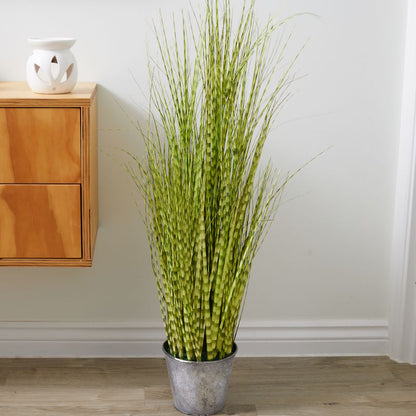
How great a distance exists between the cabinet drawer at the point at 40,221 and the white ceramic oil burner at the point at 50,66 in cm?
27

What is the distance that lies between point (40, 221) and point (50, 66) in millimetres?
420

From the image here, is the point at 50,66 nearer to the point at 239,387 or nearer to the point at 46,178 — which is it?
the point at 46,178

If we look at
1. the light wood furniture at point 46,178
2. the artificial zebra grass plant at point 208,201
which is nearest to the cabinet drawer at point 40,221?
the light wood furniture at point 46,178

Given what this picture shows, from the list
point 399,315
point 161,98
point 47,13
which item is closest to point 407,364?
point 399,315

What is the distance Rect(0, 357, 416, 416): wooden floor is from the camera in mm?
2254

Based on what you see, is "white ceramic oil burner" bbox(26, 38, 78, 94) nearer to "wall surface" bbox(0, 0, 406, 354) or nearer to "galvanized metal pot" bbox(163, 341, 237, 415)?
"wall surface" bbox(0, 0, 406, 354)

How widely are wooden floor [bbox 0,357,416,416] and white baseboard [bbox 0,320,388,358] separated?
3cm

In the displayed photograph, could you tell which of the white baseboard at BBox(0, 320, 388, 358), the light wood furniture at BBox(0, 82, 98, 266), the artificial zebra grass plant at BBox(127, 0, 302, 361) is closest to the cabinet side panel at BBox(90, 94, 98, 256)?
the light wood furniture at BBox(0, 82, 98, 266)

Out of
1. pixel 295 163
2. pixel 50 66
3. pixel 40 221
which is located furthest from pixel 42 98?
pixel 295 163

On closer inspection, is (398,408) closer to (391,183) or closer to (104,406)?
(391,183)

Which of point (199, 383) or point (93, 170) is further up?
point (93, 170)

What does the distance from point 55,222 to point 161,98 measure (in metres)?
0.54

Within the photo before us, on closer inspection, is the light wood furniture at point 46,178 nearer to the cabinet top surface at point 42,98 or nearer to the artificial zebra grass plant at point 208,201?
the cabinet top surface at point 42,98

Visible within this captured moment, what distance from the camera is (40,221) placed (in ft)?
6.88
